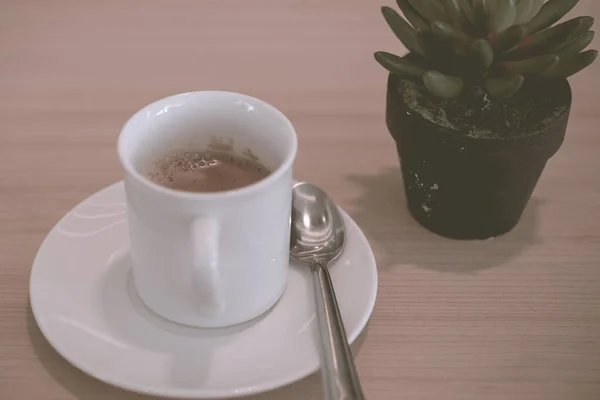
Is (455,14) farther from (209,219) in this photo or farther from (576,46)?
(209,219)

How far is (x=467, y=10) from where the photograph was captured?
0.59m

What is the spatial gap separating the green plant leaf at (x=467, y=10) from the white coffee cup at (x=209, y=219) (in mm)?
→ 203

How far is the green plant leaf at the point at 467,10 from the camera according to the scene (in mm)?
589

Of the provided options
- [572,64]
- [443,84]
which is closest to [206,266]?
[443,84]

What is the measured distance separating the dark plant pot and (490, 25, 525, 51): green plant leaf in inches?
3.2

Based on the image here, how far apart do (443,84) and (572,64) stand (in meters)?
0.12

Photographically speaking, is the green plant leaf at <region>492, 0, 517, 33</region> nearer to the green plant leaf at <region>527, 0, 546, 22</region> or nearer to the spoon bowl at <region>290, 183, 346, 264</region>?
the green plant leaf at <region>527, 0, 546, 22</region>

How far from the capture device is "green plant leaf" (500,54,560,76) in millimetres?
557

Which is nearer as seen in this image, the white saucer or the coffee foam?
the white saucer

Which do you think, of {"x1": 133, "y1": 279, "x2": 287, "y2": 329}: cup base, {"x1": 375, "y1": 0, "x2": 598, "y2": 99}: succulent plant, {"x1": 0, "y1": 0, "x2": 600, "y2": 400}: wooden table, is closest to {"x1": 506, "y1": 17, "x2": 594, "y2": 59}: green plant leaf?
{"x1": 375, "y1": 0, "x2": 598, "y2": 99}: succulent plant

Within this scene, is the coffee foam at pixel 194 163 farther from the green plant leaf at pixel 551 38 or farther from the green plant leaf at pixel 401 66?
the green plant leaf at pixel 551 38

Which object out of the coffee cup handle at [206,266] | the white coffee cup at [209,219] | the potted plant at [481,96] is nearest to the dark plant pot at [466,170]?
the potted plant at [481,96]

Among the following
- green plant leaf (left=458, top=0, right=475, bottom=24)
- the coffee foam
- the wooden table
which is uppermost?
green plant leaf (left=458, top=0, right=475, bottom=24)

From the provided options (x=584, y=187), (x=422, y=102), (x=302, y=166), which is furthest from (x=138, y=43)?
(x=584, y=187)
